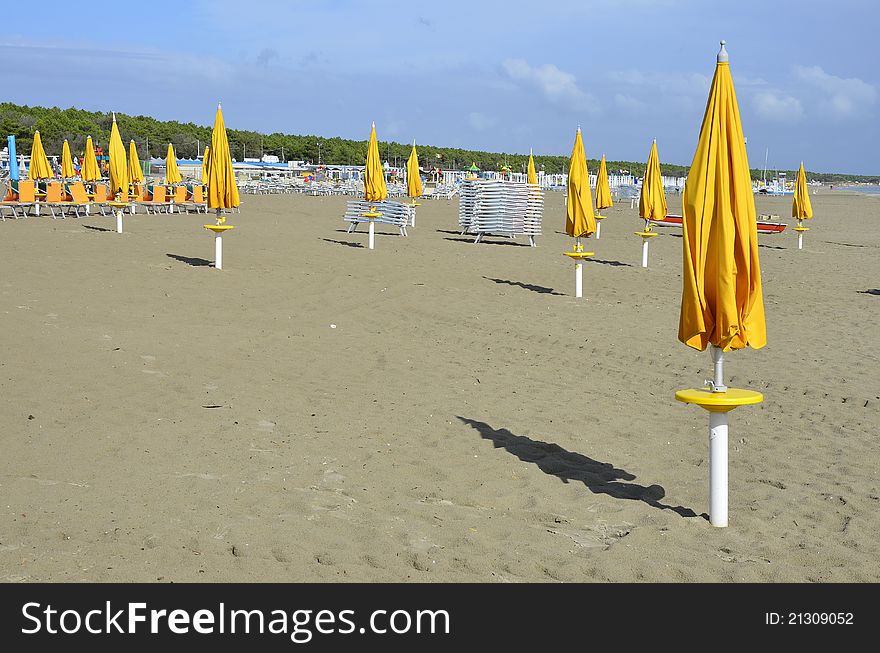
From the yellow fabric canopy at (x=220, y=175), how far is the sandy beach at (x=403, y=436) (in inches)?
54.4

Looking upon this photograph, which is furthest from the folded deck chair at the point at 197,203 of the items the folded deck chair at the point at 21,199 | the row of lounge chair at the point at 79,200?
the folded deck chair at the point at 21,199

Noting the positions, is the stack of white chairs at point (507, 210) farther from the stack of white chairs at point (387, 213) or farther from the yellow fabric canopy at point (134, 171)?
the yellow fabric canopy at point (134, 171)

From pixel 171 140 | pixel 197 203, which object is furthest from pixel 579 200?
pixel 171 140

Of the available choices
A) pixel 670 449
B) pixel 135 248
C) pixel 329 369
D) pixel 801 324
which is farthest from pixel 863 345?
pixel 135 248

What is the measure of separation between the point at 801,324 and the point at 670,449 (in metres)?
6.32

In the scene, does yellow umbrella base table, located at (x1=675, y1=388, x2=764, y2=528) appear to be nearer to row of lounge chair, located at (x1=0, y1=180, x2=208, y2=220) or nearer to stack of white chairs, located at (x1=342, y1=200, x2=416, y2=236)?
row of lounge chair, located at (x1=0, y1=180, x2=208, y2=220)

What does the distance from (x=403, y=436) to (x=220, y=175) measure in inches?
359

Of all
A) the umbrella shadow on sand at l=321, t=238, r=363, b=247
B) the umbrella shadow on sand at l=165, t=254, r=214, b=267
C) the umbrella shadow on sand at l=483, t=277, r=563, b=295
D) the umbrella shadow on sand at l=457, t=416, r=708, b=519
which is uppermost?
the umbrella shadow on sand at l=321, t=238, r=363, b=247

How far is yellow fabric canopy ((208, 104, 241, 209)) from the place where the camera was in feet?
47.0

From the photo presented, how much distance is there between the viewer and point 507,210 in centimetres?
2253

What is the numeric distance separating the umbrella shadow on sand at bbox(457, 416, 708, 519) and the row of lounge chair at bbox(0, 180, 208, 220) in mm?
14655

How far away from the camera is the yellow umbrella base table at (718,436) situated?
15.9ft

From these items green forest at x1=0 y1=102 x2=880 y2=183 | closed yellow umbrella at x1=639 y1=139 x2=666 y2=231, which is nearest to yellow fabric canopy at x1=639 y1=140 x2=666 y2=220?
closed yellow umbrella at x1=639 y1=139 x2=666 y2=231
